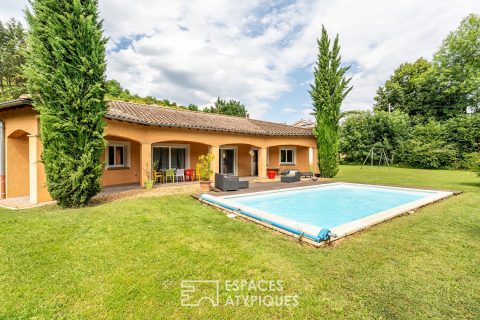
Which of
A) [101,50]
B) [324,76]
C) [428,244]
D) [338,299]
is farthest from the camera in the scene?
[324,76]

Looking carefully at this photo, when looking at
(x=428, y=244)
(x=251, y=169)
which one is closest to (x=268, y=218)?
(x=428, y=244)

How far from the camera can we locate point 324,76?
18.5 meters

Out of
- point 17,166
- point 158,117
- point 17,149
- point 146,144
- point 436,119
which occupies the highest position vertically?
point 436,119

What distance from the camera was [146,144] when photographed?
1285 centimetres

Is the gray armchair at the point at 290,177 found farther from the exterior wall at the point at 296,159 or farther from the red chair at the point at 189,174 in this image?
the red chair at the point at 189,174

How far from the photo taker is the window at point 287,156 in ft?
72.9

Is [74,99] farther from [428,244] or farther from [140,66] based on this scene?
[140,66]

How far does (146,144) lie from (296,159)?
48.9 ft

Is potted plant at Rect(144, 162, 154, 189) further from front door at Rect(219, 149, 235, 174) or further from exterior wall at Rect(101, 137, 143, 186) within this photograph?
front door at Rect(219, 149, 235, 174)

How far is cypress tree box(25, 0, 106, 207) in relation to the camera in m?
7.50

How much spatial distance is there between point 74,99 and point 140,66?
1831 centimetres
